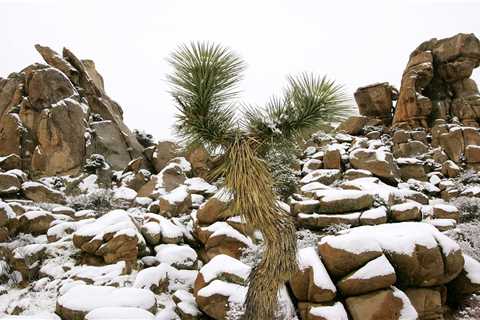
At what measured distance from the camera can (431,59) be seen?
24719 mm

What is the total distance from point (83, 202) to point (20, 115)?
8216 mm

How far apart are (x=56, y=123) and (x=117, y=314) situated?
16384mm

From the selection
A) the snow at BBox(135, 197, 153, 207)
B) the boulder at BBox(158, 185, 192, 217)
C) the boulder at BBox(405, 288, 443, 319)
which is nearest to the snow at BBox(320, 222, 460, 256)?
the boulder at BBox(405, 288, 443, 319)

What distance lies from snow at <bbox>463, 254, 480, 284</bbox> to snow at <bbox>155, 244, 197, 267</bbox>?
6.30m

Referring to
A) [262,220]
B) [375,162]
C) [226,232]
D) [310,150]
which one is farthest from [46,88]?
[262,220]

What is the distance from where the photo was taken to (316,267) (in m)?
5.70

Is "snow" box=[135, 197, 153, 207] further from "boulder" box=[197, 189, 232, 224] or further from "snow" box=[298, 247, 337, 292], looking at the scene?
"snow" box=[298, 247, 337, 292]

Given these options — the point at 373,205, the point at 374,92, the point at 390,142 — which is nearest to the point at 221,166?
the point at 373,205

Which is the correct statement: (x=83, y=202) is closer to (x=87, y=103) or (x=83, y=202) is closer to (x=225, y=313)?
(x=87, y=103)

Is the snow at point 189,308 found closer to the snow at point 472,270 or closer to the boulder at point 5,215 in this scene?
the snow at point 472,270

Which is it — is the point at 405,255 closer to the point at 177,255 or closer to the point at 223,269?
the point at 223,269

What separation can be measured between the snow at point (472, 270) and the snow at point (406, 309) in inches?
67.7

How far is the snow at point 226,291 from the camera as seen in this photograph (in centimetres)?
606

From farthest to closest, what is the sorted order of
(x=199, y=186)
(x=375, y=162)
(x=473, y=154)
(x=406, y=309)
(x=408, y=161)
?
1. (x=473, y=154)
2. (x=408, y=161)
3. (x=375, y=162)
4. (x=199, y=186)
5. (x=406, y=309)
